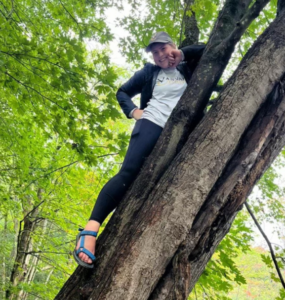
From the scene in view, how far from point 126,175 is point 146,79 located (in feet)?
2.71

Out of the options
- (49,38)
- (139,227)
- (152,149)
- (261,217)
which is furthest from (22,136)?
(261,217)

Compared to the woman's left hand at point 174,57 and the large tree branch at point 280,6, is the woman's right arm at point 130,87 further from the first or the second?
the large tree branch at point 280,6

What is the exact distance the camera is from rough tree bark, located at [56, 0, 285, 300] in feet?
4.00

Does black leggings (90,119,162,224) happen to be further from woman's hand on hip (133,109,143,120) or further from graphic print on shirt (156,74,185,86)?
graphic print on shirt (156,74,185,86)

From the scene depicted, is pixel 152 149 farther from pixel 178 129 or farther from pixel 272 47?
pixel 272 47

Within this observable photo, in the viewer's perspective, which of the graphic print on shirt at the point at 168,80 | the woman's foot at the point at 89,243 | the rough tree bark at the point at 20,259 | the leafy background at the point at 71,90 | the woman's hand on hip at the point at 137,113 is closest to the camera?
the woman's foot at the point at 89,243

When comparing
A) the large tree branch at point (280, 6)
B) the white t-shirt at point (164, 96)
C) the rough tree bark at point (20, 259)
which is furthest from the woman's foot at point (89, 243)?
the rough tree bark at point (20, 259)

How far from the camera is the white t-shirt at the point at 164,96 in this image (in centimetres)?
200

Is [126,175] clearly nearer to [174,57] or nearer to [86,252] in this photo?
[86,252]

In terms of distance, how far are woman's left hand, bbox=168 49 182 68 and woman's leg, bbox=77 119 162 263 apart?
523 mm

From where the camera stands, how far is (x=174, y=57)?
6.98ft

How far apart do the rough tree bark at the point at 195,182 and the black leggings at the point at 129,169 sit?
0.15 metres

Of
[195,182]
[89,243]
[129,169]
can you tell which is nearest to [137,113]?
[129,169]

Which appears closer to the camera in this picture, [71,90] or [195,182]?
[195,182]
